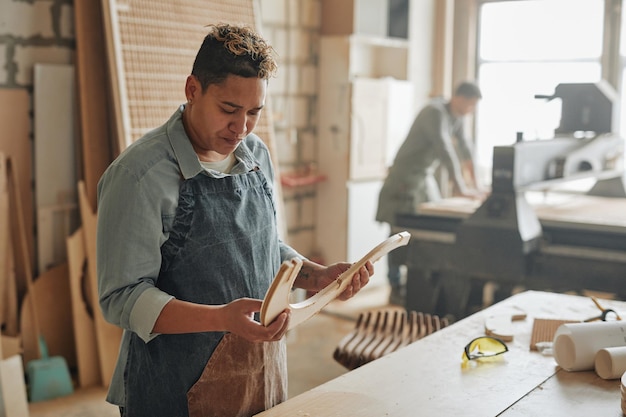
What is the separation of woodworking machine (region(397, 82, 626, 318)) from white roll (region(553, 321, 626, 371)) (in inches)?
64.5

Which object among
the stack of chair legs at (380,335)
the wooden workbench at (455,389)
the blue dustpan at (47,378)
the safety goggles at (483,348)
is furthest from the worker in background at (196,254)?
the blue dustpan at (47,378)

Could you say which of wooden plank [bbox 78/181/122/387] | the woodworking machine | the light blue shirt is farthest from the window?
the light blue shirt

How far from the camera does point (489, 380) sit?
73.1 inches

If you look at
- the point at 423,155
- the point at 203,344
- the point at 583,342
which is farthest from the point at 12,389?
the point at 423,155

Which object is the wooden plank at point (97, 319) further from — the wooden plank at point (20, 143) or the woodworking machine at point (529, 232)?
the woodworking machine at point (529, 232)

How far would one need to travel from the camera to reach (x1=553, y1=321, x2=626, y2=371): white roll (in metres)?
1.90

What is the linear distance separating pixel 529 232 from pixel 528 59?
10.2 feet

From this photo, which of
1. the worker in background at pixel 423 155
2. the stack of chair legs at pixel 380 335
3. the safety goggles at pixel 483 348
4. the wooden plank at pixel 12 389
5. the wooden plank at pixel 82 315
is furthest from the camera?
the worker in background at pixel 423 155

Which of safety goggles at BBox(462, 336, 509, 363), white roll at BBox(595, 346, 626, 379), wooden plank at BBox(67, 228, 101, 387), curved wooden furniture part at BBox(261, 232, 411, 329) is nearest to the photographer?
curved wooden furniture part at BBox(261, 232, 411, 329)

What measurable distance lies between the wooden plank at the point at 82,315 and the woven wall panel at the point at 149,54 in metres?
0.61

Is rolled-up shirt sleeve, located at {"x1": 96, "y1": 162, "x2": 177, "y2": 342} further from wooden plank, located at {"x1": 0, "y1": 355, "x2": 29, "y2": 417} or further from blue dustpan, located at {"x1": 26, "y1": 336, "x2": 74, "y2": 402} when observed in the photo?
blue dustpan, located at {"x1": 26, "y1": 336, "x2": 74, "y2": 402}

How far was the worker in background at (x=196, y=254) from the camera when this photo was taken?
159 centimetres

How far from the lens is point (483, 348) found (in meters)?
2.03

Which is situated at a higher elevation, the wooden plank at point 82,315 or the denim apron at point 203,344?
the denim apron at point 203,344
